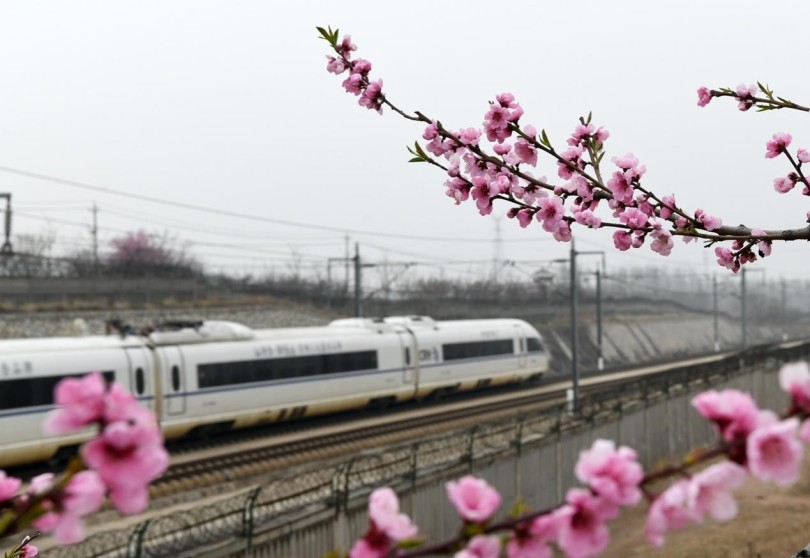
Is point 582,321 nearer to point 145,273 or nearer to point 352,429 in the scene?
point 145,273

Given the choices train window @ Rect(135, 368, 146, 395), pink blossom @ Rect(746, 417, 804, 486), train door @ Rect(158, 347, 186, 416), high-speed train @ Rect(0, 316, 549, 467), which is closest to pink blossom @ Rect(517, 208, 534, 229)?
pink blossom @ Rect(746, 417, 804, 486)

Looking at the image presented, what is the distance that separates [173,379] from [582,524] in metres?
16.3

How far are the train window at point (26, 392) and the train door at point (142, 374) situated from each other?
1.64 metres

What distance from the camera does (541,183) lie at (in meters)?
4.44

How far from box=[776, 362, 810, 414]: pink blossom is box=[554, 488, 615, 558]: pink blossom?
13.7 inches

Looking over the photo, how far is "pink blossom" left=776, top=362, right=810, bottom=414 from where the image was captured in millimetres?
1324

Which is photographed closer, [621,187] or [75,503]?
[75,503]

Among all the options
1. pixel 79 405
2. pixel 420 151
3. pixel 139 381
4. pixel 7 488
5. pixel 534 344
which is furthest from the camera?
pixel 534 344

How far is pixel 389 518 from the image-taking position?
1505 mm

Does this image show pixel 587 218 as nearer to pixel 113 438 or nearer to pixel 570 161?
pixel 570 161

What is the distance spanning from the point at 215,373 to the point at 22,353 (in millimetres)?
4407

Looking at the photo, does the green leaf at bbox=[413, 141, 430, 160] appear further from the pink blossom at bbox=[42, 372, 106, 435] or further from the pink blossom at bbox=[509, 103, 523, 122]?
the pink blossom at bbox=[42, 372, 106, 435]

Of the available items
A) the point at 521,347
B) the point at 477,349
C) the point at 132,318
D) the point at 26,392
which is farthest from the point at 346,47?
the point at 132,318

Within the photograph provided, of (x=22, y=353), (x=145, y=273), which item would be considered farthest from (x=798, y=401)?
(x=145, y=273)
